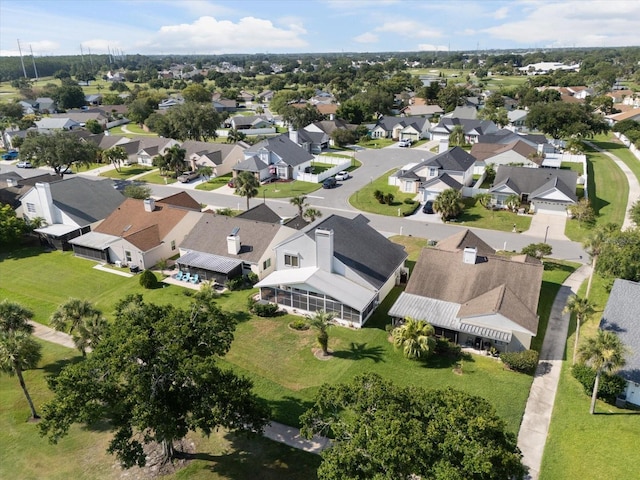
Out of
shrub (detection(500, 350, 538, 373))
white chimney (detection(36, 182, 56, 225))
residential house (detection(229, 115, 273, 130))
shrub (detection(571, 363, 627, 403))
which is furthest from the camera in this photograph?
residential house (detection(229, 115, 273, 130))

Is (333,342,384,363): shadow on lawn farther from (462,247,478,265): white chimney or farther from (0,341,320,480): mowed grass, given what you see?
(462,247,478,265): white chimney

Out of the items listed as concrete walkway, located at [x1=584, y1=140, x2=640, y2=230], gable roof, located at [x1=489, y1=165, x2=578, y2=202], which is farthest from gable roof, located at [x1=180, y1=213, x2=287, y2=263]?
concrete walkway, located at [x1=584, y1=140, x2=640, y2=230]

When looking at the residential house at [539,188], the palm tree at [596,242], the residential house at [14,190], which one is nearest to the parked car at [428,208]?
the residential house at [539,188]

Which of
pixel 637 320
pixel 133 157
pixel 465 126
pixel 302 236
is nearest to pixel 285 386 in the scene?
pixel 302 236

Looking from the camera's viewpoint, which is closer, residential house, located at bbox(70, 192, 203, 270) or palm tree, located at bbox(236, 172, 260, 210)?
residential house, located at bbox(70, 192, 203, 270)

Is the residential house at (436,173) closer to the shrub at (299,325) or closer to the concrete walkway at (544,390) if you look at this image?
the concrete walkway at (544,390)

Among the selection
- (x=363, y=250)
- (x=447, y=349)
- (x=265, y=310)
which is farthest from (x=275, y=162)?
(x=447, y=349)

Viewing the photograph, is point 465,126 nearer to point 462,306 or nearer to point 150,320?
point 462,306
